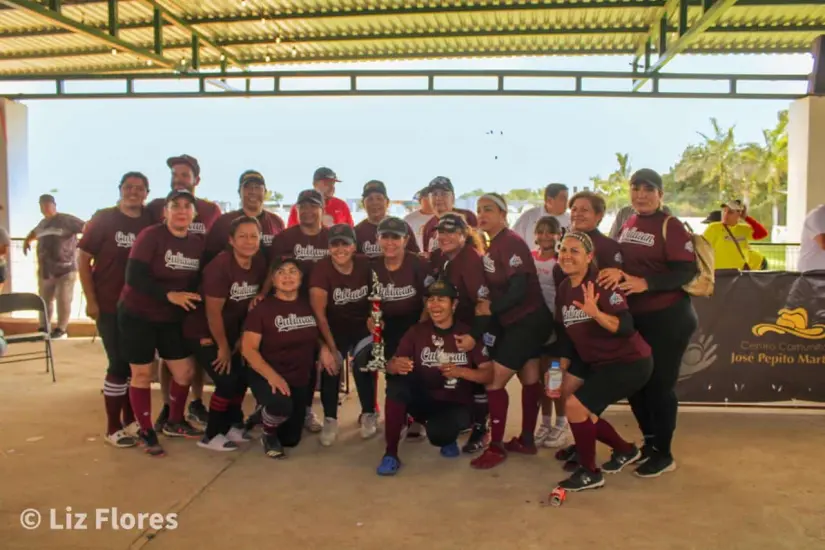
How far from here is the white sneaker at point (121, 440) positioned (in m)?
4.37

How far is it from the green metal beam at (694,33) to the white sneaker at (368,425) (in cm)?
521

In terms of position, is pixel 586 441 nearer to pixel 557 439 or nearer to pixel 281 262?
pixel 557 439

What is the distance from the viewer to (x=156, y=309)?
4184mm

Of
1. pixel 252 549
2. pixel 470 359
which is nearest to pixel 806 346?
pixel 470 359

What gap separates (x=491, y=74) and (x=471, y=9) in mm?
1148

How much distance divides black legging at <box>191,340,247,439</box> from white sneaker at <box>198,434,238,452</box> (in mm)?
44

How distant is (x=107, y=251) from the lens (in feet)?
14.4

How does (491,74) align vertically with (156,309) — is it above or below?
above

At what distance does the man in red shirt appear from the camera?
19.5ft

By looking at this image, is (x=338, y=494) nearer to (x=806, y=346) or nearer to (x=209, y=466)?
(x=209, y=466)

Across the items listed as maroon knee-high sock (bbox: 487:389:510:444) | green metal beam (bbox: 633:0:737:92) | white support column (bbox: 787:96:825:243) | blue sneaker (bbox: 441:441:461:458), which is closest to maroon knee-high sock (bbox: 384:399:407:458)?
blue sneaker (bbox: 441:441:461:458)

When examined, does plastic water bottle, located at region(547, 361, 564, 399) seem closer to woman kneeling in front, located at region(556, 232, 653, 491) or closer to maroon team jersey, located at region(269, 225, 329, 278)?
woman kneeling in front, located at region(556, 232, 653, 491)

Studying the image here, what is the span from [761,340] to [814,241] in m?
1.27

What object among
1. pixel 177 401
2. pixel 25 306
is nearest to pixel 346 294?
pixel 177 401
